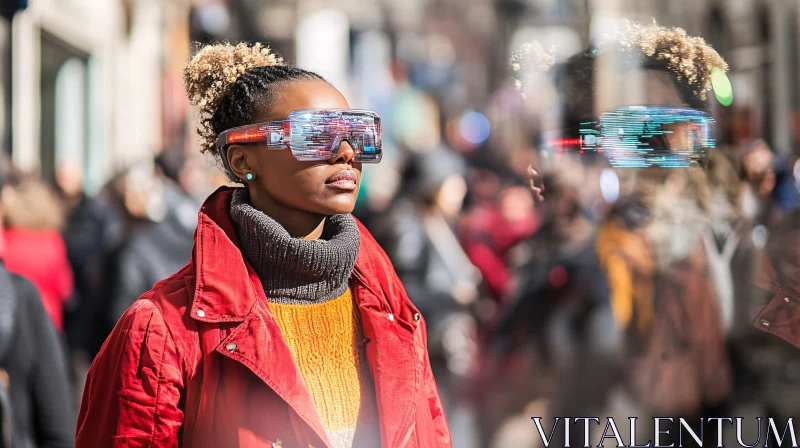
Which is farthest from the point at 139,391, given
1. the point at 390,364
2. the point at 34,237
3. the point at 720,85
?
the point at 34,237

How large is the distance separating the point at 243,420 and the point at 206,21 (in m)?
15.8

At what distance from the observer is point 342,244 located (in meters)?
2.50

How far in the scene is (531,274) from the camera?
7.30 metres

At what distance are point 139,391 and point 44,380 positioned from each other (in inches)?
99.9

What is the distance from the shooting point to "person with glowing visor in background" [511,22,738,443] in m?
2.84

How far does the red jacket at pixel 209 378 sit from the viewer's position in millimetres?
2305

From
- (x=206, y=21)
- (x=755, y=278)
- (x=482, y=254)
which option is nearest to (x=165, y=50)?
(x=206, y=21)

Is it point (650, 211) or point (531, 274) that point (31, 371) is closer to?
point (650, 211)

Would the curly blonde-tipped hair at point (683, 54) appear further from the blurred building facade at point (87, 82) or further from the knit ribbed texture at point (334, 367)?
the blurred building facade at point (87, 82)

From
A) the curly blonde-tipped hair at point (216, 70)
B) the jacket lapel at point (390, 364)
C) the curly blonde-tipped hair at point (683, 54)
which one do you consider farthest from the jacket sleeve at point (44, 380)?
the curly blonde-tipped hair at point (683, 54)

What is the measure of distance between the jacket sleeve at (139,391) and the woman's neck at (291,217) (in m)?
0.34

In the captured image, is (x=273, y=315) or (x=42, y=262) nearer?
(x=273, y=315)

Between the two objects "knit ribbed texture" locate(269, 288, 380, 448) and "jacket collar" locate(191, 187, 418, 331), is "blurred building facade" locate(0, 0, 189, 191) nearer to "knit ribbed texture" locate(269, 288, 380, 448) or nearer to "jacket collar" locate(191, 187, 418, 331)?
"jacket collar" locate(191, 187, 418, 331)

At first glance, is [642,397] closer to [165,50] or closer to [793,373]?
[793,373]
